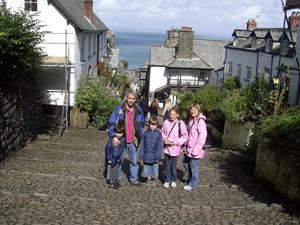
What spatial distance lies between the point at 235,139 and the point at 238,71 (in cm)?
1576

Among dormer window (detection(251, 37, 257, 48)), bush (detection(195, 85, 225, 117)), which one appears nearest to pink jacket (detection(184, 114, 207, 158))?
bush (detection(195, 85, 225, 117))

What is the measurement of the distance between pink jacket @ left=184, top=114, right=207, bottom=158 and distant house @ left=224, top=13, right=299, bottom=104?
445 inches

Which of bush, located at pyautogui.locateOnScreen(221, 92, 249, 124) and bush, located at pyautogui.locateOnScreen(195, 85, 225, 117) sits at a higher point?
bush, located at pyautogui.locateOnScreen(221, 92, 249, 124)

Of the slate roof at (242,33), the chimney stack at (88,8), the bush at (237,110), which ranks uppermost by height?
the chimney stack at (88,8)

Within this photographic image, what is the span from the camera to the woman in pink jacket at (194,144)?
673cm

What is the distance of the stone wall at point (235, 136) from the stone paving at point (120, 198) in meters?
2.40

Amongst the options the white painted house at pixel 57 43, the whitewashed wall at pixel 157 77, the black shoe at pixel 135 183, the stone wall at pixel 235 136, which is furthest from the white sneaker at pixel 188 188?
the whitewashed wall at pixel 157 77

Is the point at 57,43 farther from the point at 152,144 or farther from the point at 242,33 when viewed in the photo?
the point at 242,33

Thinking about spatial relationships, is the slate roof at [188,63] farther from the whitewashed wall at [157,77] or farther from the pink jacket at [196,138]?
the pink jacket at [196,138]

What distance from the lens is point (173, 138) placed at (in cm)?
682

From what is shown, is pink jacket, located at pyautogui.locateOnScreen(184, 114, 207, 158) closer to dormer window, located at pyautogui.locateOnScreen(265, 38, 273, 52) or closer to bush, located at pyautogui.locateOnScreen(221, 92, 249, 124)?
bush, located at pyautogui.locateOnScreen(221, 92, 249, 124)

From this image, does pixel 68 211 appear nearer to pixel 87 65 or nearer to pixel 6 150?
pixel 6 150

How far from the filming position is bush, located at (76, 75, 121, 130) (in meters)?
15.0

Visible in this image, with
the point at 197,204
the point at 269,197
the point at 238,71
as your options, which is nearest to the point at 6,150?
the point at 197,204
